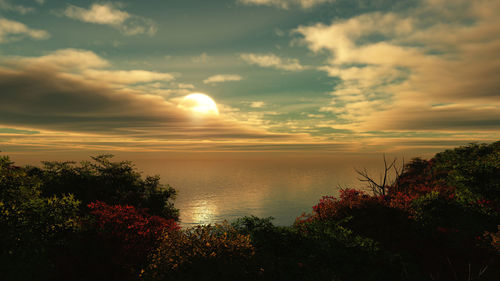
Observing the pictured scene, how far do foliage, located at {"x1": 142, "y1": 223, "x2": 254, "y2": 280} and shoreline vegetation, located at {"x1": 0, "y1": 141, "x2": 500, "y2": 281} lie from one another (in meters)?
0.03

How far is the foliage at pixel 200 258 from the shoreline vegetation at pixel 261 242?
0.11ft

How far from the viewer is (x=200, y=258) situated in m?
8.95

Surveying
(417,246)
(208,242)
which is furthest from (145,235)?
(417,246)

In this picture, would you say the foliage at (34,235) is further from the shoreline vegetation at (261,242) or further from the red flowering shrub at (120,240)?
the red flowering shrub at (120,240)

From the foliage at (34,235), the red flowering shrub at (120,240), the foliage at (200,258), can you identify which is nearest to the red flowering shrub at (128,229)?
the red flowering shrub at (120,240)

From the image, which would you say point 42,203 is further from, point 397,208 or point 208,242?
point 397,208

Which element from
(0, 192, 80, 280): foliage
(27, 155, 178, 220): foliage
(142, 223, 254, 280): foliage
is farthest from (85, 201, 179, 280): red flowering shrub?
(27, 155, 178, 220): foliage

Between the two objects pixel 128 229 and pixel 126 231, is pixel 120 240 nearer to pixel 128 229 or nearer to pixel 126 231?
pixel 126 231

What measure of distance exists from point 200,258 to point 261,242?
3.70 metres

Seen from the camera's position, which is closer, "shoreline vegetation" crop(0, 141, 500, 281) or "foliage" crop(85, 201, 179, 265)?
"shoreline vegetation" crop(0, 141, 500, 281)

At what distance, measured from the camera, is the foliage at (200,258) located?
8.53 metres

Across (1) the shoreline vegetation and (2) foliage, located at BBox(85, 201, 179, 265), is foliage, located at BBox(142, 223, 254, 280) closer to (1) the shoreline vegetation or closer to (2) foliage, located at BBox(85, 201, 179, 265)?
(1) the shoreline vegetation

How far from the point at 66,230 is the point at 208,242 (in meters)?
7.19

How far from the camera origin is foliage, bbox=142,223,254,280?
853 centimetres
